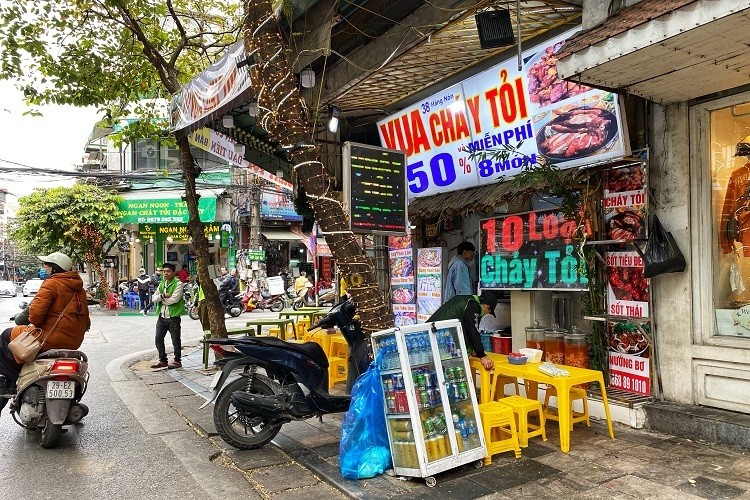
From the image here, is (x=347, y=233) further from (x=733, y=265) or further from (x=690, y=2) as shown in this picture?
(x=733, y=265)

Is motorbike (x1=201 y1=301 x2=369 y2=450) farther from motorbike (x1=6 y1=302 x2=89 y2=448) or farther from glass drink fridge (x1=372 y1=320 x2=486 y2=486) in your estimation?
motorbike (x1=6 y1=302 x2=89 y2=448)

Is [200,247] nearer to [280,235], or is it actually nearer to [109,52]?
[109,52]

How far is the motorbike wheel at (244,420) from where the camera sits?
4.96 m

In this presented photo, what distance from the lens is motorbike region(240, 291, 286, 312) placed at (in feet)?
68.7

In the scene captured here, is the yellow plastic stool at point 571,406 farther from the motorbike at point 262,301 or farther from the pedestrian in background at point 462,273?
the motorbike at point 262,301

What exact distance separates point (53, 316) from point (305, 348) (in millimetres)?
2494

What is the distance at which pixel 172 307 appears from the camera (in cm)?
909

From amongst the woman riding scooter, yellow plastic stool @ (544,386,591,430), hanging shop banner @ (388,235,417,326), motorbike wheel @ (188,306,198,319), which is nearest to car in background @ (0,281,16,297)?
motorbike wheel @ (188,306,198,319)

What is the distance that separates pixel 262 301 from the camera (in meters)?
21.5

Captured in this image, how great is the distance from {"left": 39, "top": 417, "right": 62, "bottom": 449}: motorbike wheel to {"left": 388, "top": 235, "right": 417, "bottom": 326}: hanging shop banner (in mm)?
4957

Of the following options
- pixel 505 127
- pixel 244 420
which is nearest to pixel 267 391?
pixel 244 420

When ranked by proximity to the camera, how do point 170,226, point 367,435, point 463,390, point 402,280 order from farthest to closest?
point 170,226 → point 402,280 → point 463,390 → point 367,435

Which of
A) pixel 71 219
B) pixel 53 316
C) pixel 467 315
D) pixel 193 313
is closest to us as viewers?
pixel 467 315

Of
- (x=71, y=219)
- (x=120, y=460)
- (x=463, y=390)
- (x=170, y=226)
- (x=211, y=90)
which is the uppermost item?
(x=211, y=90)
